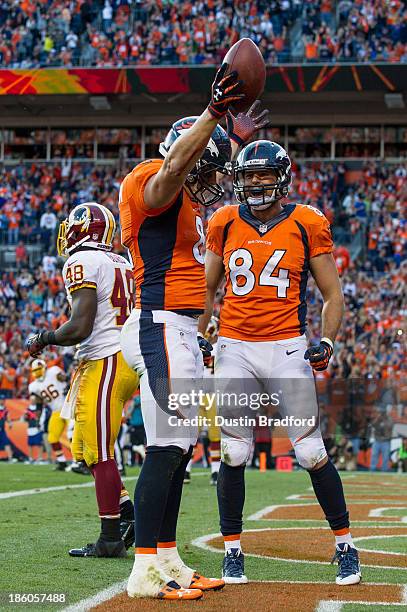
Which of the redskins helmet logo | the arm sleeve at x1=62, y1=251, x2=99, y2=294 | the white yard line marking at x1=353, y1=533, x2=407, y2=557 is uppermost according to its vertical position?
the redskins helmet logo

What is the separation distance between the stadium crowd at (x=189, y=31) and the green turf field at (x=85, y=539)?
16.9 metres

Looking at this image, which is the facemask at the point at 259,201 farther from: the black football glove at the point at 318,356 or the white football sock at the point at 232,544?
the white football sock at the point at 232,544

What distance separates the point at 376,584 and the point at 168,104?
26.1 m

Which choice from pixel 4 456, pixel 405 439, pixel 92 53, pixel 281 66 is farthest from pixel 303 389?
pixel 92 53

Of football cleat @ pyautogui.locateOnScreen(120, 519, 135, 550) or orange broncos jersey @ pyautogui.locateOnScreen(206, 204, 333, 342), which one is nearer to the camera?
orange broncos jersey @ pyautogui.locateOnScreen(206, 204, 333, 342)

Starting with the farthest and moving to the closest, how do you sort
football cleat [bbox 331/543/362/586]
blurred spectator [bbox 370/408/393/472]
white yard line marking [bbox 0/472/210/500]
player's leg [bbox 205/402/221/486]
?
blurred spectator [bbox 370/408/393/472] → player's leg [bbox 205/402/221/486] → white yard line marking [bbox 0/472/210/500] → football cleat [bbox 331/543/362/586]

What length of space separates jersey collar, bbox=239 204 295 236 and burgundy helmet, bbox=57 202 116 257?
3.57 ft

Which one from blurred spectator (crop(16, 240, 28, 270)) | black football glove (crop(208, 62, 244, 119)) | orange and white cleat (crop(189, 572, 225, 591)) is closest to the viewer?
black football glove (crop(208, 62, 244, 119))

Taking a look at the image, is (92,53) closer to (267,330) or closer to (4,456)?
(4,456)

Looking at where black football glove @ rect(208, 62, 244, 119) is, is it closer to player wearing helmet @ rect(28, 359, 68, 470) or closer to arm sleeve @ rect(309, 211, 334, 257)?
arm sleeve @ rect(309, 211, 334, 257)

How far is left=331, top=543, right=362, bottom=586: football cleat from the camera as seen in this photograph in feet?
15.4

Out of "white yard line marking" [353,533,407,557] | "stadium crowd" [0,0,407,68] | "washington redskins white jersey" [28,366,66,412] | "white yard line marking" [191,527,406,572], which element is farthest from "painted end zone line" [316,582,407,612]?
"stadium crowd" [0,0,407,68]

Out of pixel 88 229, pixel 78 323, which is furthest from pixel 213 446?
pixel 78 323

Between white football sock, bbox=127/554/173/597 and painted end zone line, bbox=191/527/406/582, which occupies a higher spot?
white football sock, bbox=127/554/173/597
